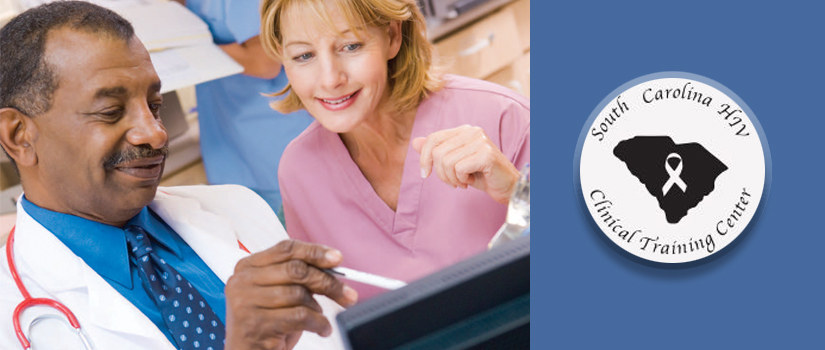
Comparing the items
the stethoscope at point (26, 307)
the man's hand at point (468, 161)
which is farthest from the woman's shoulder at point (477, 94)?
the stethoscope at point (26, 307)

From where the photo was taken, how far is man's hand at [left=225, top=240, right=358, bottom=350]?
708 millimetres

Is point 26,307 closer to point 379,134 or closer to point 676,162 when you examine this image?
point 379,134

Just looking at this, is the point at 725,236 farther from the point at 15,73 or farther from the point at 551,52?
the point at 15,73

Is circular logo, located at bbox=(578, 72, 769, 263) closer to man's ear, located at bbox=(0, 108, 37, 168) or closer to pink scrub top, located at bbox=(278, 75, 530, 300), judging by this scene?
pink scrub top, located at bbox=(278, 75, 530, 300)

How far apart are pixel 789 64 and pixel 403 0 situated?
21.1 inches

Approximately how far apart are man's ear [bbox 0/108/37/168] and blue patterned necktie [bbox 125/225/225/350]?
0.14 m

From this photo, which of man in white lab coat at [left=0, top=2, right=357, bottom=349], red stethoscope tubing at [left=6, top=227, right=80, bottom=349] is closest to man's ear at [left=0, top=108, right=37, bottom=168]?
man in white lab coat at [left=0, top=2, right=357, bottom=349]

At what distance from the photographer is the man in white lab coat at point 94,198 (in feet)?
2.58

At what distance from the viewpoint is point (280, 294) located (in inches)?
28.8

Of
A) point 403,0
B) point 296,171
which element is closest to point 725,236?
point 403,0

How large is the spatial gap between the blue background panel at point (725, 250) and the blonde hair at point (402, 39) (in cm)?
42

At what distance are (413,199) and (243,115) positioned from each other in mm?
326

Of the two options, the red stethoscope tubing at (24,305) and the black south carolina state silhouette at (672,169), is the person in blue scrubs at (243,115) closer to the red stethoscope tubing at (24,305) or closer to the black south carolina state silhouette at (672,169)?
the red stethoscope tubing at (24,305)

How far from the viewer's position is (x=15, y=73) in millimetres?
807
